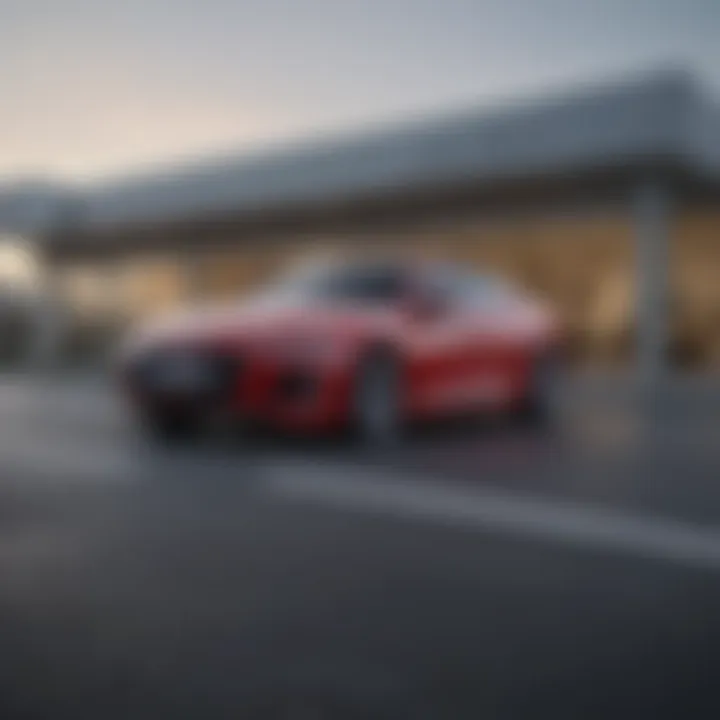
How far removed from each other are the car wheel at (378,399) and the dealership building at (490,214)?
0.70 metres

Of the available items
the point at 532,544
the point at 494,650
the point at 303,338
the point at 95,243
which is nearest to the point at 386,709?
the point at 494,650

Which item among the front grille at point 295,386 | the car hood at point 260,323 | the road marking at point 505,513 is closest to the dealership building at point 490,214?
the car hood at point 260,323

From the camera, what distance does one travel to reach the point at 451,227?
759cm

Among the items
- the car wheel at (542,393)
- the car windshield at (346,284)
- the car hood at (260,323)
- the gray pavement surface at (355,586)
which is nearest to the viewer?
the gray pavement surface at (355,586)

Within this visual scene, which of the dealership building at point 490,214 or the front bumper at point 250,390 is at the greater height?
the dealership building at point 490,214

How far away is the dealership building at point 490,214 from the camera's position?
14.1 feet

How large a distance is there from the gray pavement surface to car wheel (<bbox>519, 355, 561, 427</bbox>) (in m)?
1.72

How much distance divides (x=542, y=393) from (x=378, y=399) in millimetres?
1645

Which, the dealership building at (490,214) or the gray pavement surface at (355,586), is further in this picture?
the dealership building at (490,214)

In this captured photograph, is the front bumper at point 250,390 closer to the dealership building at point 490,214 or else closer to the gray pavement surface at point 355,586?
the gray pavement surface at point 355,586

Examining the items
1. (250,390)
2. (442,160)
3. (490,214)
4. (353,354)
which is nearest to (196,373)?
(250,390)

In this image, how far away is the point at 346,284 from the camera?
680 centimetres

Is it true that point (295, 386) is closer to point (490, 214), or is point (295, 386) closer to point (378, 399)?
point (378, 399)

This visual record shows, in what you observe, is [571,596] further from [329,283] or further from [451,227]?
[451,227]
